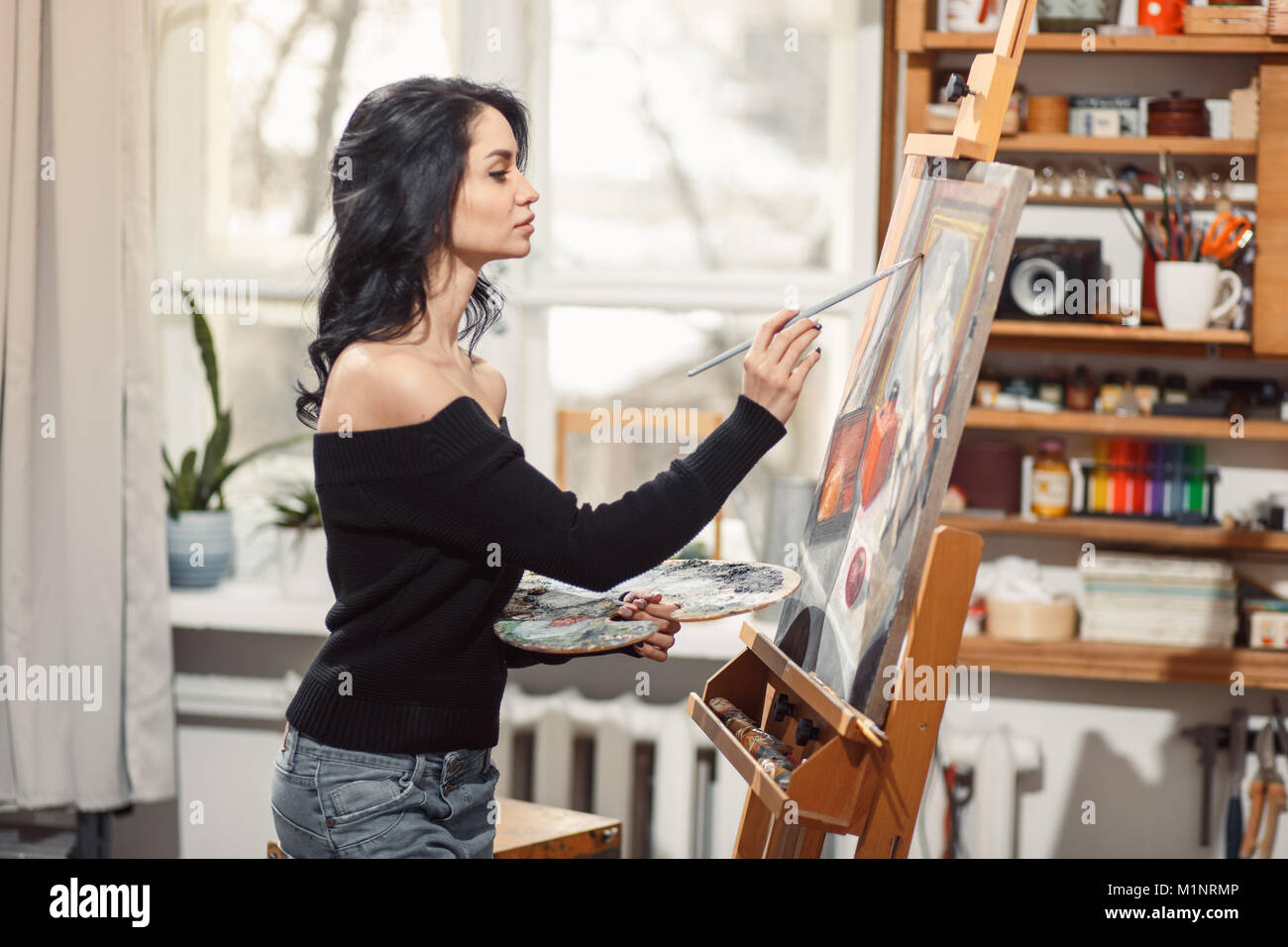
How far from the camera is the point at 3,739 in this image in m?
2.21

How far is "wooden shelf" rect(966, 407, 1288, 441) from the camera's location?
207cm

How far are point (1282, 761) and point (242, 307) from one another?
2140mm

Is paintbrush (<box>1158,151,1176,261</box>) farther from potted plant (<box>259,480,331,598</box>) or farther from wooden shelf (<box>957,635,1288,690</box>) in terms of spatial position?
potted plant (<box>259,480,331,598</box>)

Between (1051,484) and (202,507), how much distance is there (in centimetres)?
158

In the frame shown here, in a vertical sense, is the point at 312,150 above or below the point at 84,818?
above

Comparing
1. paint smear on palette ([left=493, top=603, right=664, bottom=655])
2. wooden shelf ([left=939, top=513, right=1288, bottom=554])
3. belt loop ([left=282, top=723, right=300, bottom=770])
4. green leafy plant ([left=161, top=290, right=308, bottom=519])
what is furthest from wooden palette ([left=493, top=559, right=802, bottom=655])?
green leafy plant ([left=161, top=290, right=308, bottom=519])

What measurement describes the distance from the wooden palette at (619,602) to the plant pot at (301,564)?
1027 millimetres

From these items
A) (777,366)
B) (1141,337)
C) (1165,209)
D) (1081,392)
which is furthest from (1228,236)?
(777,366)

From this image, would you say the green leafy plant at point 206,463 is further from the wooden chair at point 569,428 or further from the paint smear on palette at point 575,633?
the paint smear on palette at point 575,633

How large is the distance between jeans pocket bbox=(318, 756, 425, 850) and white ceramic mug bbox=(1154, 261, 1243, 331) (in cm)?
147

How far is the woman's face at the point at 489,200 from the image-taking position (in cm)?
127

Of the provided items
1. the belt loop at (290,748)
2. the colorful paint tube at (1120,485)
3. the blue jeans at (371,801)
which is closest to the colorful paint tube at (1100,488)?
the colorful paint tube at (1120,485)

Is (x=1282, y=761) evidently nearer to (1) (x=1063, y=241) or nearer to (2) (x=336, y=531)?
(1) (x=1063, y=241)
